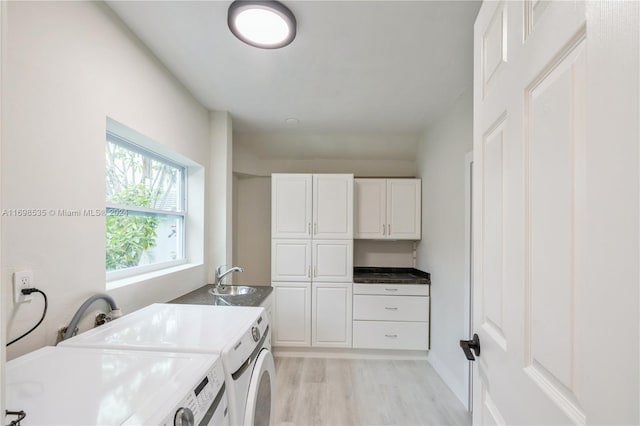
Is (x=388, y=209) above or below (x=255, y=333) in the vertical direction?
above

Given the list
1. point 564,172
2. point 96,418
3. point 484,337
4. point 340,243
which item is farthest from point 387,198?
point 96,418

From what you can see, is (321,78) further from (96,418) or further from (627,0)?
(96,418)

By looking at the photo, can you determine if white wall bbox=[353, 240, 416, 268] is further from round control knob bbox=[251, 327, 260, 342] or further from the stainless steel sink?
round control knob bbox=[251, 327, 260, 342]

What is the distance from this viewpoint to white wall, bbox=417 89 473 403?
7.47 feet

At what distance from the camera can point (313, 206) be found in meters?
3.11

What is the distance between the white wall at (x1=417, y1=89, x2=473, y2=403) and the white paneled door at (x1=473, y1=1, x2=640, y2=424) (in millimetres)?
1552

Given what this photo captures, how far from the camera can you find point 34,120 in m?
1.05

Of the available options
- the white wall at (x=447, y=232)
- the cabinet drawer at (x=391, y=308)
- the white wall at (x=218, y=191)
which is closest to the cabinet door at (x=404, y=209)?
the white wall at (x=447, y=232)

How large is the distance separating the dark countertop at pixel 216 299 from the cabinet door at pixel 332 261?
78 centimetres

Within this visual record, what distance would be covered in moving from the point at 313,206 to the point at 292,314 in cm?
124

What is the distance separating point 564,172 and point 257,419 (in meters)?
1.47

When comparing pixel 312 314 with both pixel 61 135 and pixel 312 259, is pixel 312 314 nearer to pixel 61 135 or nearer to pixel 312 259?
pixel 312 259

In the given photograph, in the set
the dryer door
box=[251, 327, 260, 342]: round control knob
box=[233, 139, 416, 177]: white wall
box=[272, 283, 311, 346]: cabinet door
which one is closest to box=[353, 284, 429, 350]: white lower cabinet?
box=[272, 283, 311, 346]: cabinet door

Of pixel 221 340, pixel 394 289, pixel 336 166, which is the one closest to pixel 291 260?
pixel 394 289
